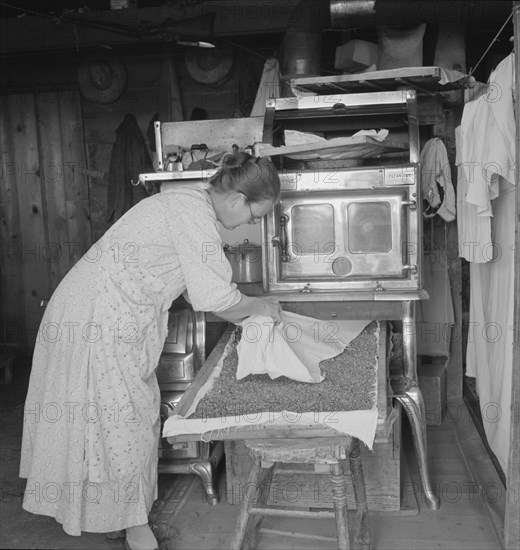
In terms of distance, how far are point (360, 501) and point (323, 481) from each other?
1.26 feet

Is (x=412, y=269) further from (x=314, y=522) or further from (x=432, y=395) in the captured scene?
(x=432, y=395)

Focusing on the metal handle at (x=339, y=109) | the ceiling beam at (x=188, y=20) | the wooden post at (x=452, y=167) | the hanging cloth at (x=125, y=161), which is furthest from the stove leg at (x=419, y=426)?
the hanging cloth at (x=125, y=161)

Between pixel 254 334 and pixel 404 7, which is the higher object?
pixel 404 7

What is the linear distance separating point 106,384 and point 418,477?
1.84 m

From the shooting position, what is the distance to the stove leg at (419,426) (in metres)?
→ 3.26

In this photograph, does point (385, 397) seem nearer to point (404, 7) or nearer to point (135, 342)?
point (135, 342)

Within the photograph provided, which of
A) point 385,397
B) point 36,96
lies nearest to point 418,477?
point 385,397

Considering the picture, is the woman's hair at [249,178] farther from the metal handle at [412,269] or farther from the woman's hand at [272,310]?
the metal handle at [412,269]

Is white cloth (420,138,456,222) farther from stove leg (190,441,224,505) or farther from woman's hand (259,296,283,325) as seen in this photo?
stove leg (190,441,224,505)

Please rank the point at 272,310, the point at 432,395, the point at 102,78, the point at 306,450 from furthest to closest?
1. the point at 102,78
2. the point at 432,395
3. the point at 272,310
4. the point at 306,450

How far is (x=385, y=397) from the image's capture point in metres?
2.55

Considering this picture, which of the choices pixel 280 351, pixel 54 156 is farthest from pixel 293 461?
pixel 54 156

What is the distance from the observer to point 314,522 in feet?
10.7

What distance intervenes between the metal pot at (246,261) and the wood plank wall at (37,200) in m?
3.08
